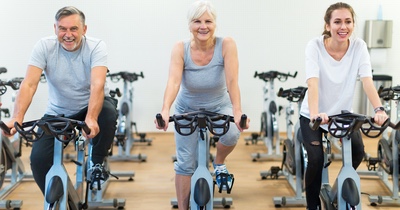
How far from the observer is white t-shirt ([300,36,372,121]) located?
3.01m

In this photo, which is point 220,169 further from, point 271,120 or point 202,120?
point 271,120

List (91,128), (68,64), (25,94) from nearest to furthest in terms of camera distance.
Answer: (91,128) → (25,94) → (68,64)

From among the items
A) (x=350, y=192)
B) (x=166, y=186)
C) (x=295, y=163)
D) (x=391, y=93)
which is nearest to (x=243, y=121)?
(x=350, y=192)

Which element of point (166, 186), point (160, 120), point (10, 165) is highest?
point (160, 120)

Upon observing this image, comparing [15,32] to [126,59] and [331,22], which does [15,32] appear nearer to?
[126,59]

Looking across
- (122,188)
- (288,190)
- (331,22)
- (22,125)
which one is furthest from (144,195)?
(331,22)

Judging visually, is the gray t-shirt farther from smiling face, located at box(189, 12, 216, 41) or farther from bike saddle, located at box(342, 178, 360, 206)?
bike saddle, located at box(342, 178, 360, 206)

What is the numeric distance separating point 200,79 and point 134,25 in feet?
11.6

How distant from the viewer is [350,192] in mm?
2734

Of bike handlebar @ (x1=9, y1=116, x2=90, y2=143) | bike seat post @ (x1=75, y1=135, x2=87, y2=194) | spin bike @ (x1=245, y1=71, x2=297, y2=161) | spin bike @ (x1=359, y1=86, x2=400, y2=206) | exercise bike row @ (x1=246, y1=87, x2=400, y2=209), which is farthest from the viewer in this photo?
spin bike @ (x1=245, y1=71, x2=297, y2=161)

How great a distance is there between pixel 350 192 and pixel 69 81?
1.63m

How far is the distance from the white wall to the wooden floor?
1075mm

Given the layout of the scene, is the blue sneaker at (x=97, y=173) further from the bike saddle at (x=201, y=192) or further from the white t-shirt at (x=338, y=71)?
the white t-shirt at (x=338, y=71)

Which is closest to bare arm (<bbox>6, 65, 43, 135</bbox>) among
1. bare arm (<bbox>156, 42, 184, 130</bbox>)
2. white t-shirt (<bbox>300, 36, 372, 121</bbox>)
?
bare arm (<bbox>156, 42, 184, 130</bbox>)
